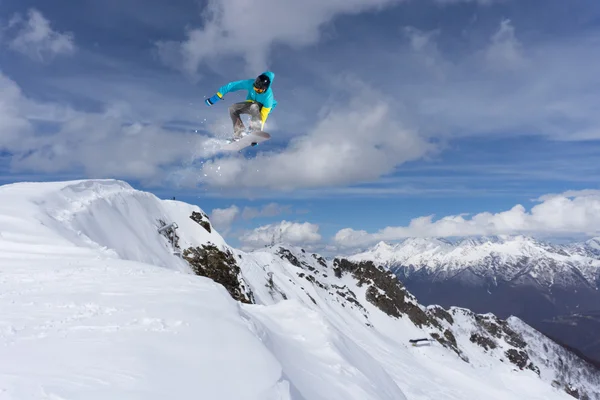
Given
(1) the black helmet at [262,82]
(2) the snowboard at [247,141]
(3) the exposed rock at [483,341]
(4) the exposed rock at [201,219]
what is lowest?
(3) the exposed rock at [483,341]

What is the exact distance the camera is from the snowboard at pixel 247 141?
1914 centimetres

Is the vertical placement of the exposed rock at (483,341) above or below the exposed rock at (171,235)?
below

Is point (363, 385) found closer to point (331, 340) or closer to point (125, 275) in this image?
point (331, 340)

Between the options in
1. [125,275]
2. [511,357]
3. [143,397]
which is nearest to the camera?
[143,397]

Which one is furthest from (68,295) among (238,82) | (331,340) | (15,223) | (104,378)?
(238,82)

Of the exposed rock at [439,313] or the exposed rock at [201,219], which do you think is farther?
the exposed rock at [439,313]

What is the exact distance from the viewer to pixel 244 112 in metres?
18.9

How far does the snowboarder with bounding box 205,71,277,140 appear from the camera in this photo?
54.1ft

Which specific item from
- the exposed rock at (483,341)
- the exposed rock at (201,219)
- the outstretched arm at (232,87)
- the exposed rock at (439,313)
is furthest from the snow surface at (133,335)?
the exposed rock at (483,341)

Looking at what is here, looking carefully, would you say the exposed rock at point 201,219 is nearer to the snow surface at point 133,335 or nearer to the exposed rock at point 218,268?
the exposed rock at point 218,268

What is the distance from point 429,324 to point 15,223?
122 meters

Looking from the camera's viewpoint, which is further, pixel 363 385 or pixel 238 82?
pixel 238 82

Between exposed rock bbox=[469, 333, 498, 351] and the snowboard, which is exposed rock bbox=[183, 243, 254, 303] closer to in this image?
the snowboard

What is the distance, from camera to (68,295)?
888cm
